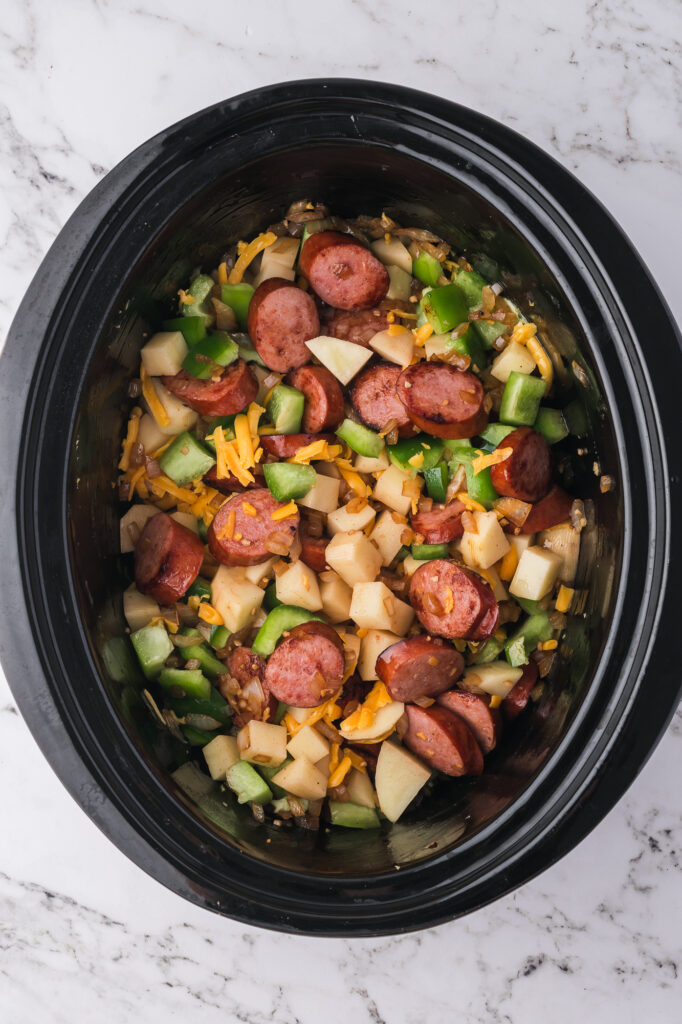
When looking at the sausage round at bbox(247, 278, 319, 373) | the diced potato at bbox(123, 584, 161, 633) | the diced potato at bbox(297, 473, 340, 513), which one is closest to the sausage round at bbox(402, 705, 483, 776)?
→ the diced potato at bbox(297, 473, 340, 513)

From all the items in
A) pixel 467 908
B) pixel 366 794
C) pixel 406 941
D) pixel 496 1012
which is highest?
pixel 366 794

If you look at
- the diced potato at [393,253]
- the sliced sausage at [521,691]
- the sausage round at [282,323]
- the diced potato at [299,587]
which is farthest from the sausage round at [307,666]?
the diced potato at [393,253]

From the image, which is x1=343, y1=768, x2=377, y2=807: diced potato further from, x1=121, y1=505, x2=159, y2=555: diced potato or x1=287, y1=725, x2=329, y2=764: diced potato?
x1=121, y1=505, x2=159, y2=555: diced potato

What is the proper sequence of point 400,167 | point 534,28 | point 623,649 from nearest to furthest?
point 623,649 < point 400,167 < point 534,28

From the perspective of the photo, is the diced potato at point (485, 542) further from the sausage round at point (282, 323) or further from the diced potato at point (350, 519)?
the sausage round at point (282, 323)

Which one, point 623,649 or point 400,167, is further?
point 400,167

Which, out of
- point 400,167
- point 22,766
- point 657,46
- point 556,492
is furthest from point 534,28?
point 22,766

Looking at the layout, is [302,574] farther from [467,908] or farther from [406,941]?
[406,941]
